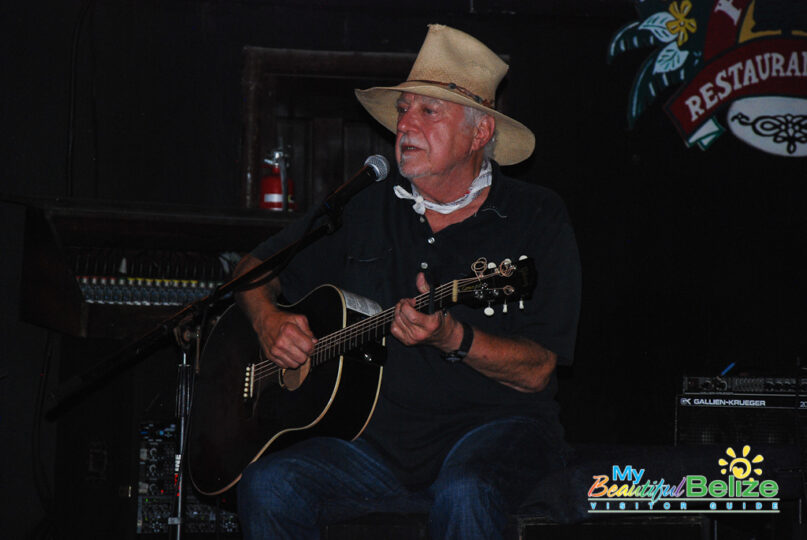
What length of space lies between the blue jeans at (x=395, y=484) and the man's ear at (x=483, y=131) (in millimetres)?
1031

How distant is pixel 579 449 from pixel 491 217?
0.82 meters

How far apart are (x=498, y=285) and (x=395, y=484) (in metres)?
0.73

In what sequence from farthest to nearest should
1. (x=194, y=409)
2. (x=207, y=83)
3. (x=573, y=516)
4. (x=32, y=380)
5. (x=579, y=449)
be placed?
(x=207, y=83), (x=32, y=380), (x=194, y=409), (x=579, y=449), (x=573, y=516)

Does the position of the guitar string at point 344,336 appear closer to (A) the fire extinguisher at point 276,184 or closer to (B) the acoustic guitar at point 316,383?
(B) the acoustic guitar at point 316,383

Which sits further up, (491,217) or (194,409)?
(491,217)

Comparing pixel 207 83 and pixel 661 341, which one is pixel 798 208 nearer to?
pixel 661 341

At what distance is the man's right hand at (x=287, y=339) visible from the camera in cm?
285

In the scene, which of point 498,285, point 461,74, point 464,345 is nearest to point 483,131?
point 461,74

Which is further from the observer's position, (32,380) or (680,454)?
(32,380)

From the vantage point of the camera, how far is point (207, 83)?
5117mm

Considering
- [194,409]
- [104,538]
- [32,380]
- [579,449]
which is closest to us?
[579,449]

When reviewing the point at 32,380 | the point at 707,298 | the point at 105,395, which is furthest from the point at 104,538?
the point at 707,298

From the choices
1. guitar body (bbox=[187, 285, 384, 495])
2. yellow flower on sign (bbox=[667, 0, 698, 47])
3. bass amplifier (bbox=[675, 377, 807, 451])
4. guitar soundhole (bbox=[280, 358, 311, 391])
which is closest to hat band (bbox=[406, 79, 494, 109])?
guitar body (bbox=[187, 285, 384, 495])

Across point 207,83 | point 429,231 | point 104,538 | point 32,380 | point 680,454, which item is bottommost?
point 104,538
